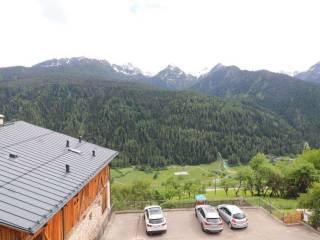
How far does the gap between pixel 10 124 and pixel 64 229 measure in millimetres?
11278

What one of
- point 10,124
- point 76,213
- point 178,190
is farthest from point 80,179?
point 178,190

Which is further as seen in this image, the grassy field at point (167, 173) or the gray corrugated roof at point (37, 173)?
the grassy field at point (167, 173)

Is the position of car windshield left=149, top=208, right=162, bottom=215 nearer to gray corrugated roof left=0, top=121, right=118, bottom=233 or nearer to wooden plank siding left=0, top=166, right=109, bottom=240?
wooden plank siding left=0, top=166, right=109, bottom=240

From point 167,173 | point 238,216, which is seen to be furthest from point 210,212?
point 167,173

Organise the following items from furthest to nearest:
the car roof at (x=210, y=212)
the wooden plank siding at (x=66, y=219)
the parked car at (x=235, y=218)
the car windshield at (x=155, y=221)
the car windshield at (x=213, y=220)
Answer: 1. the parked car at (x=235, y=218)
2. the car roof at (x=210, y=212)
3. the car windshield at (x=213, y=220)
4. the car windshield at (x=155, y=221)
5. the wooden plank siding at (x=66, y=219)

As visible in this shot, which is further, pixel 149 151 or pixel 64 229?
pixel 149 151

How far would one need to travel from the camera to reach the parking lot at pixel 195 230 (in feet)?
90.8

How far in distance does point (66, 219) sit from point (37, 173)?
2.95 m

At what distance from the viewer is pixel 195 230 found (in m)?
29.1

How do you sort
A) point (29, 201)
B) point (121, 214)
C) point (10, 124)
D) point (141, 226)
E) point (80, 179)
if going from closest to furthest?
point (29, 201)
point (80, 179)
point (10, 124)
point (141, 226)
point (121, 214)

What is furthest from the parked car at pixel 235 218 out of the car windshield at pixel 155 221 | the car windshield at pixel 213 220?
the car windshield at pixel 155 221

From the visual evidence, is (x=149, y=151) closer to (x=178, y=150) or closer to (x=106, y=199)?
(x=178, y=150)

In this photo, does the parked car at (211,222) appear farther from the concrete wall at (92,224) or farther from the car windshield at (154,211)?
the concrete wall at (92,224)

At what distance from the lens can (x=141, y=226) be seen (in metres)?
30.2
